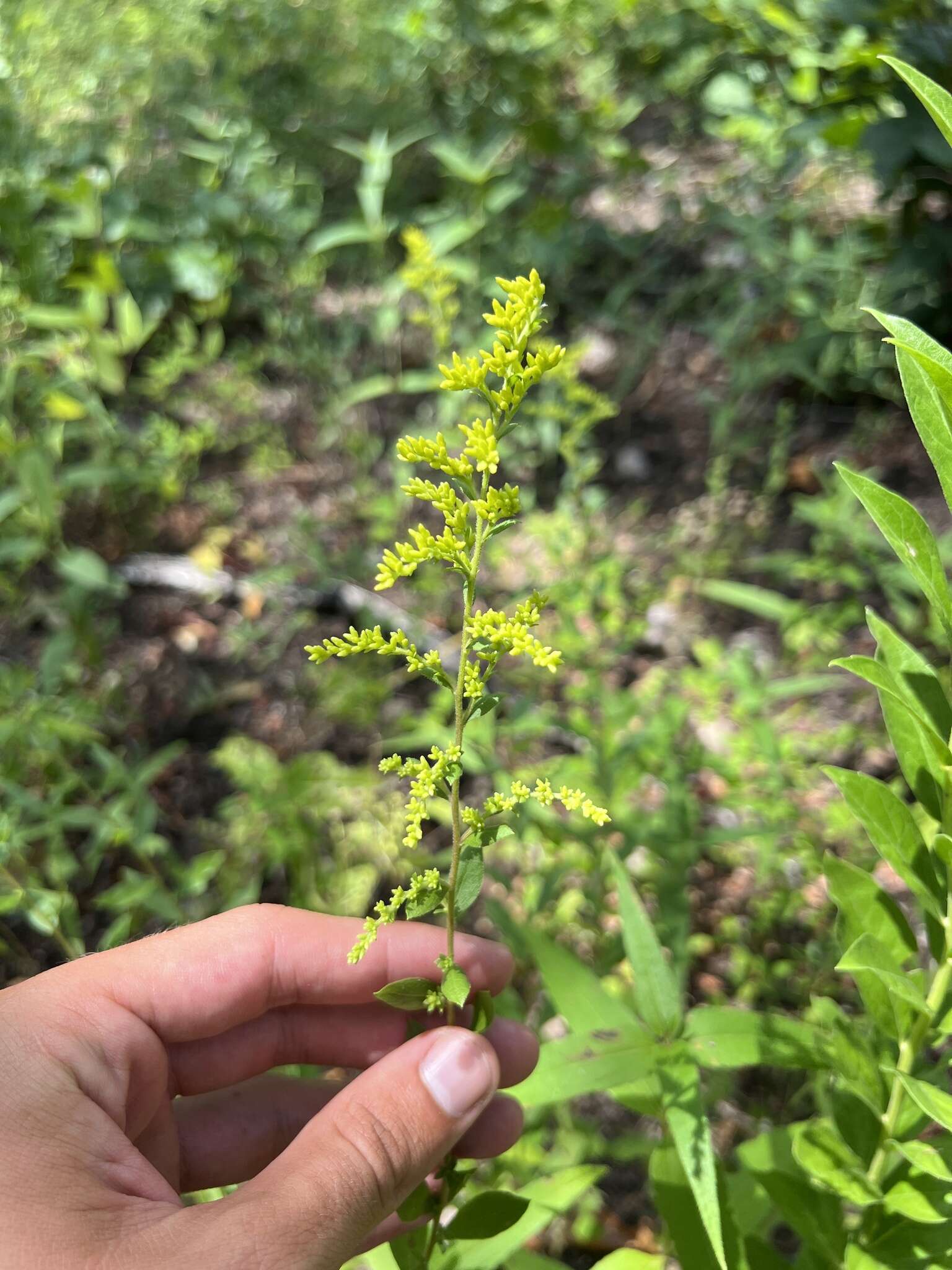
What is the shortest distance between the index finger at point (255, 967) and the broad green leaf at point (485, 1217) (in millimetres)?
312

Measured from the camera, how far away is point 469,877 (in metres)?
1.04

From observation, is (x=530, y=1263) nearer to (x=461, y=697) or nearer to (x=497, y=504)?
(x=461, y=697)

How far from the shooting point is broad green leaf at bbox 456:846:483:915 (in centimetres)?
103

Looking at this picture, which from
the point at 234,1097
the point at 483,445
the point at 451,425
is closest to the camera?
the point at 483,445

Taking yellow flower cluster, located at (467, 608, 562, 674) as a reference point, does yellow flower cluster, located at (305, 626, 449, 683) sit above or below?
below

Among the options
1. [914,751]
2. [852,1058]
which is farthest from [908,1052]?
[914,751]

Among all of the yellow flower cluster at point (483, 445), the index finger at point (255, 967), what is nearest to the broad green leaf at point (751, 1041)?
the index finger at point (255, 967)

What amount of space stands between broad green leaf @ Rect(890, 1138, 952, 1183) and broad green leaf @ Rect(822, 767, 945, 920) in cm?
29

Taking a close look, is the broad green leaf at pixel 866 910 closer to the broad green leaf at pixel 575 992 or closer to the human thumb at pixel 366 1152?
the broad green leaf at pixel 575 992

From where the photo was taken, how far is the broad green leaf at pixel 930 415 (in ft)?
3.28

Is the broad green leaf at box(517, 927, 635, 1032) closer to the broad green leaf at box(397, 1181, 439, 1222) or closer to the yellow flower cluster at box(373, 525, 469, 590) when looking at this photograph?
the broad green leaf at box(397, 1181, 439, 1222)

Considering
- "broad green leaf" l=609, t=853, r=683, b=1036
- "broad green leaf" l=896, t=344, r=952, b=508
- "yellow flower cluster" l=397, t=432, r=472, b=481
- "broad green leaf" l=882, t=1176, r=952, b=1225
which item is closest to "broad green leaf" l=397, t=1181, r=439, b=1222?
"broad green leaf" l=609, t=853, r=683, b=1036

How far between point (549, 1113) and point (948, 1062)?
4.07 ft

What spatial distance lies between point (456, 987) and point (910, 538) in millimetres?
739
